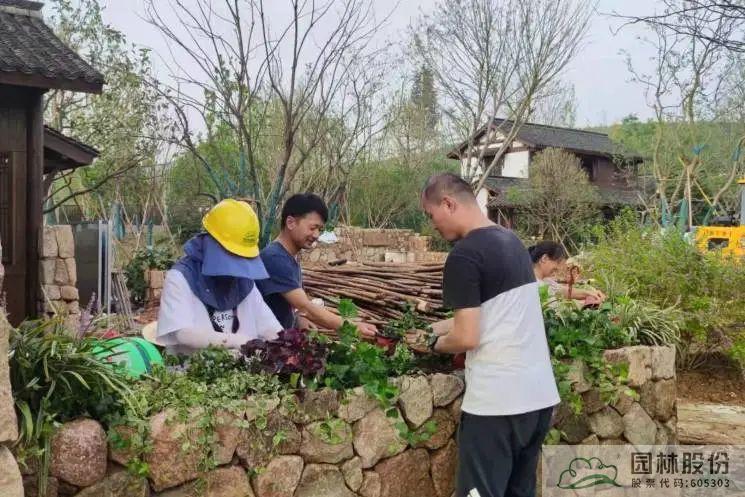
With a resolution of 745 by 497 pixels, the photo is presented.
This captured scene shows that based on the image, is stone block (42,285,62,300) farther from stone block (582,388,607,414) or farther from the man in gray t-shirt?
the man in gray t-shirt

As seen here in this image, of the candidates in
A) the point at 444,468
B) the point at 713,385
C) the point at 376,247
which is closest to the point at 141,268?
the point at 376,247

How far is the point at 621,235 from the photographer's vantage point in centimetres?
817

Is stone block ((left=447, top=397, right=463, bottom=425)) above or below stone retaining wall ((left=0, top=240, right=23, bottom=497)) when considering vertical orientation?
below

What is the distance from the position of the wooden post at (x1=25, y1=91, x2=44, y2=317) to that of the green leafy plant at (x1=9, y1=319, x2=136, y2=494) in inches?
211

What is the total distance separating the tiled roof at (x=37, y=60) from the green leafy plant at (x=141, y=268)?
19.7ft

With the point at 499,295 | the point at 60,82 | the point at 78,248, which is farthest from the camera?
the point at 78,248

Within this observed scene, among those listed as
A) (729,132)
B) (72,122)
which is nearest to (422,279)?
(72,122)

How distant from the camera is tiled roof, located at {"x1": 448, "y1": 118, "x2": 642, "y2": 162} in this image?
107 ft

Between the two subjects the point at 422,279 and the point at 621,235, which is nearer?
the point at 422,279

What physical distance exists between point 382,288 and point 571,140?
1280 inches

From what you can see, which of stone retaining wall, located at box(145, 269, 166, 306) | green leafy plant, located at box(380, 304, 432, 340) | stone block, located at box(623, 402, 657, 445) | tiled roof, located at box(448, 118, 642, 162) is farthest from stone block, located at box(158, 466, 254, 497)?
tiled roof, located at box(448, 118, 642, 162)

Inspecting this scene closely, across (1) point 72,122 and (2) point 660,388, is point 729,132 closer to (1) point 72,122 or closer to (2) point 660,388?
(1) point 72,122

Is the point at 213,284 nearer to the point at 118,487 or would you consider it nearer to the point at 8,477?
the point at 118,487

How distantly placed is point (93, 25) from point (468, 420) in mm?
15449
